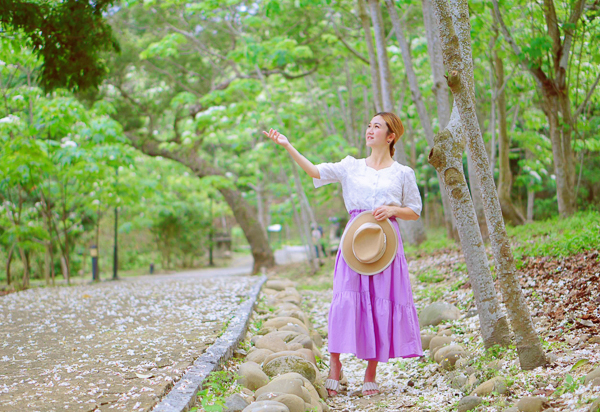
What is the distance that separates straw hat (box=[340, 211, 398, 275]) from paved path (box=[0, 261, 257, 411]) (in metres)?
1.23

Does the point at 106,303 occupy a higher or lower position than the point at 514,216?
lower

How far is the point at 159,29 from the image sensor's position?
564 inches

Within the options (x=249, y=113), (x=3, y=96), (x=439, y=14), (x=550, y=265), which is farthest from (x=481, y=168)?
(x=249, y=113)

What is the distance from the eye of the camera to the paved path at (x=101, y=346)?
2.88 m

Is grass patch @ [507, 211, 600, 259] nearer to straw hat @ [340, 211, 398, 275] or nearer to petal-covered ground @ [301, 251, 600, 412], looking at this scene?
petal-covered ground @ [301, 251, 600, 412]

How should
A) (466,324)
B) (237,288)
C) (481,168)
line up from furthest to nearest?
(237,288), (466,324), (481,168)

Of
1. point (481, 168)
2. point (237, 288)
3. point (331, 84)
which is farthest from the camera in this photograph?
point (331, 84)

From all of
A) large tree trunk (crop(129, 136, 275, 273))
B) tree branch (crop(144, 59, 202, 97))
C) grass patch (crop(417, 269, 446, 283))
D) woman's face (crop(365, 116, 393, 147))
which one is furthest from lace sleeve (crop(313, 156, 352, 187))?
tree branch (crop(144, 59, 202, 97))

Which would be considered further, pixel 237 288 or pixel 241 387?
pixel 237 288

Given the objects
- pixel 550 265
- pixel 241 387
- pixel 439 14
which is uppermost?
pixel 439 14

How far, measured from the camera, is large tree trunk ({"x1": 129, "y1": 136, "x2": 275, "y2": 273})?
14.9 metres

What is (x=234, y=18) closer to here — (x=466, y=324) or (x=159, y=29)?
(x=159, y=29)

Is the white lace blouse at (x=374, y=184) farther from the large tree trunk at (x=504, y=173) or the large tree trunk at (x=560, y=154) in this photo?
the large tree trunk at (x=504, y=173)

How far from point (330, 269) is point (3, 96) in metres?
7.20
